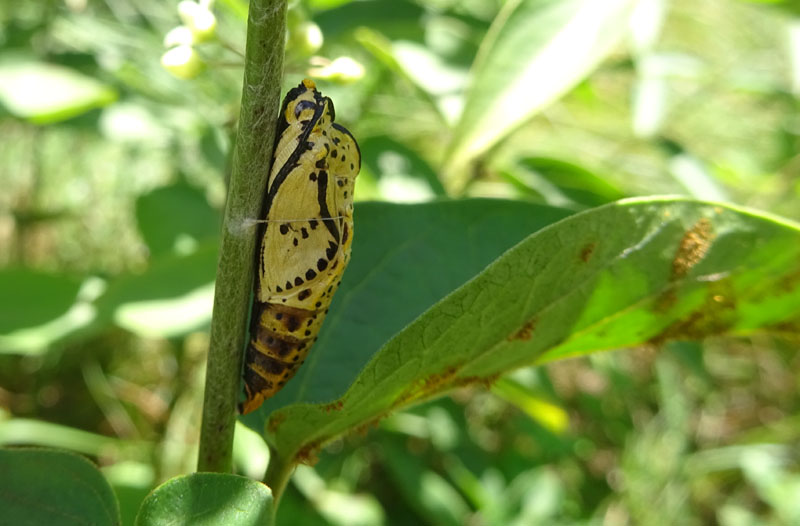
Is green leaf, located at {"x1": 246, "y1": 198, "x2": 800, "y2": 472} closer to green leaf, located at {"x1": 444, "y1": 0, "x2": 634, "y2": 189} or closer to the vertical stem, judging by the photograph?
the vertical stem

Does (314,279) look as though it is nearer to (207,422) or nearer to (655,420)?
(207,422)

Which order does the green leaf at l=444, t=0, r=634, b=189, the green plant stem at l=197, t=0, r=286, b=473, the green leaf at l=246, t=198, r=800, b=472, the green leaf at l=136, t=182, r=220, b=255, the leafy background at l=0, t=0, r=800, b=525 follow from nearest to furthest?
1. the green plant stem at l=197, t=0, r=286, b=473
2. the green leaf at l=246, t=198, r=800, b=472
3. the green leaf at l=444, t=0, r=634, b=189
4. the leafy background at l=0, t=0, r=800, b=525
5. the green leaf at l=136, t=182, r=220, b=255

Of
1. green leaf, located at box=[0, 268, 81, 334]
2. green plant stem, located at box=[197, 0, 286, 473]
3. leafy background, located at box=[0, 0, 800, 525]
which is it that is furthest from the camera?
green leaf, located at box=[0, 268, 81, 334]

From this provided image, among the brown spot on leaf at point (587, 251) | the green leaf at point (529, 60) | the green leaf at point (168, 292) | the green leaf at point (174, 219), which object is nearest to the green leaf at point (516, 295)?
the brown spot on leaf at point (587, 251)

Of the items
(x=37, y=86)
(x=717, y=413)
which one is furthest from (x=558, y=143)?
(x=37, y=86)

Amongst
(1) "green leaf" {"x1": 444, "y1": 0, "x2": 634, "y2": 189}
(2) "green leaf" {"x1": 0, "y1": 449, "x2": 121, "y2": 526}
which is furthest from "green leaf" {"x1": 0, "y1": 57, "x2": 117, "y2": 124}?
(2) "green leaf" {"x1": 0, "y1": 449, "x2": 121, "y2": 526}

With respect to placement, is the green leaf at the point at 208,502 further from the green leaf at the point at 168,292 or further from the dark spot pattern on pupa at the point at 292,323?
the green leaf at the point at 168,292

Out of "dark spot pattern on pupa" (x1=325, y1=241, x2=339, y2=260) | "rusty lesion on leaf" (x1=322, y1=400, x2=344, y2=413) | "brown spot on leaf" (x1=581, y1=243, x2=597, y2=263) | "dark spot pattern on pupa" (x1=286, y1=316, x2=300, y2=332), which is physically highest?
"brown spot on leaf" (x1=581, y1=243, x2=597, y2=263)
